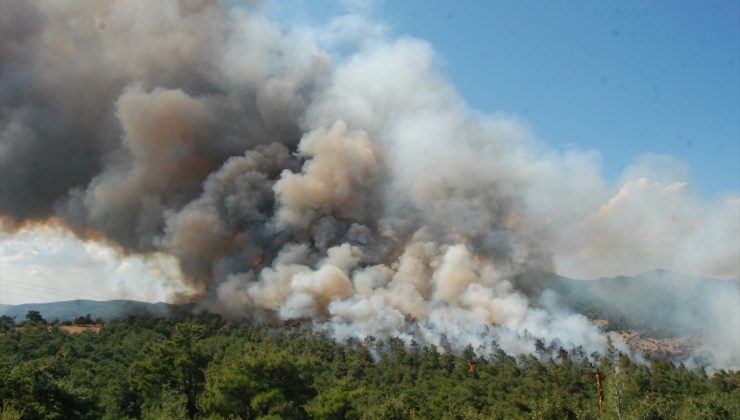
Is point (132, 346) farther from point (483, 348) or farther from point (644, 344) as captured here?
point (644, 344)

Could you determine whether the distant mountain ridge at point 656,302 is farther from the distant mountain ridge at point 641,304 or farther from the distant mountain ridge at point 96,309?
the distant mountain ridge at point 96,309

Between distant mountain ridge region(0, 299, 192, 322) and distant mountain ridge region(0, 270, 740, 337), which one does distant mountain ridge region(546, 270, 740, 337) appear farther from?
distant mountain ridge region(0, 299, 192, 322)

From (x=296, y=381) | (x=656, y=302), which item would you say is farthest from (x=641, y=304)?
(x=296, y=381)

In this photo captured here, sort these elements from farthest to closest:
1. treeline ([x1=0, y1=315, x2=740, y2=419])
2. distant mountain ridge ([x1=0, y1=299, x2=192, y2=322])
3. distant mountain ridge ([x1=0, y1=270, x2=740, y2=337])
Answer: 1. distant mountain ridge ([x1=0, y1=270, x2=740, y2=337])
2. distant mountain ridge ([x1=0, y1=299, x2=192, y2=322])
3. treeline ([x1=0, y1=315, x2=740, y2=419])

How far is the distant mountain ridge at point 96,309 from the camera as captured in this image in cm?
9825

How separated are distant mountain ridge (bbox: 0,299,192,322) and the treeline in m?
13.5

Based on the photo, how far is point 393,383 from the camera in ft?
182

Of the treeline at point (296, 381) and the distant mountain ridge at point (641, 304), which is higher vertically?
the distant mountain ridge at point (641, 304)

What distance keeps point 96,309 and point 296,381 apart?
499 feet

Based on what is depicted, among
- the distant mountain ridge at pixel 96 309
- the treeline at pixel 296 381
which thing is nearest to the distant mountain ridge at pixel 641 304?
the distant mountain ridge at pixel 96 309

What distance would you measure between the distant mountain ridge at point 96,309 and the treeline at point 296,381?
1351 centimetres

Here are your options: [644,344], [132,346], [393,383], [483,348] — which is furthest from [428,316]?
[644,344]

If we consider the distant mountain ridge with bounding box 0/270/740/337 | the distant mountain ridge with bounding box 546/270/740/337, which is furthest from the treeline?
the distant mountain ridge with bounding box 546/270/740/337

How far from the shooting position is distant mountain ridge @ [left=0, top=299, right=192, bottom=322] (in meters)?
98.2
